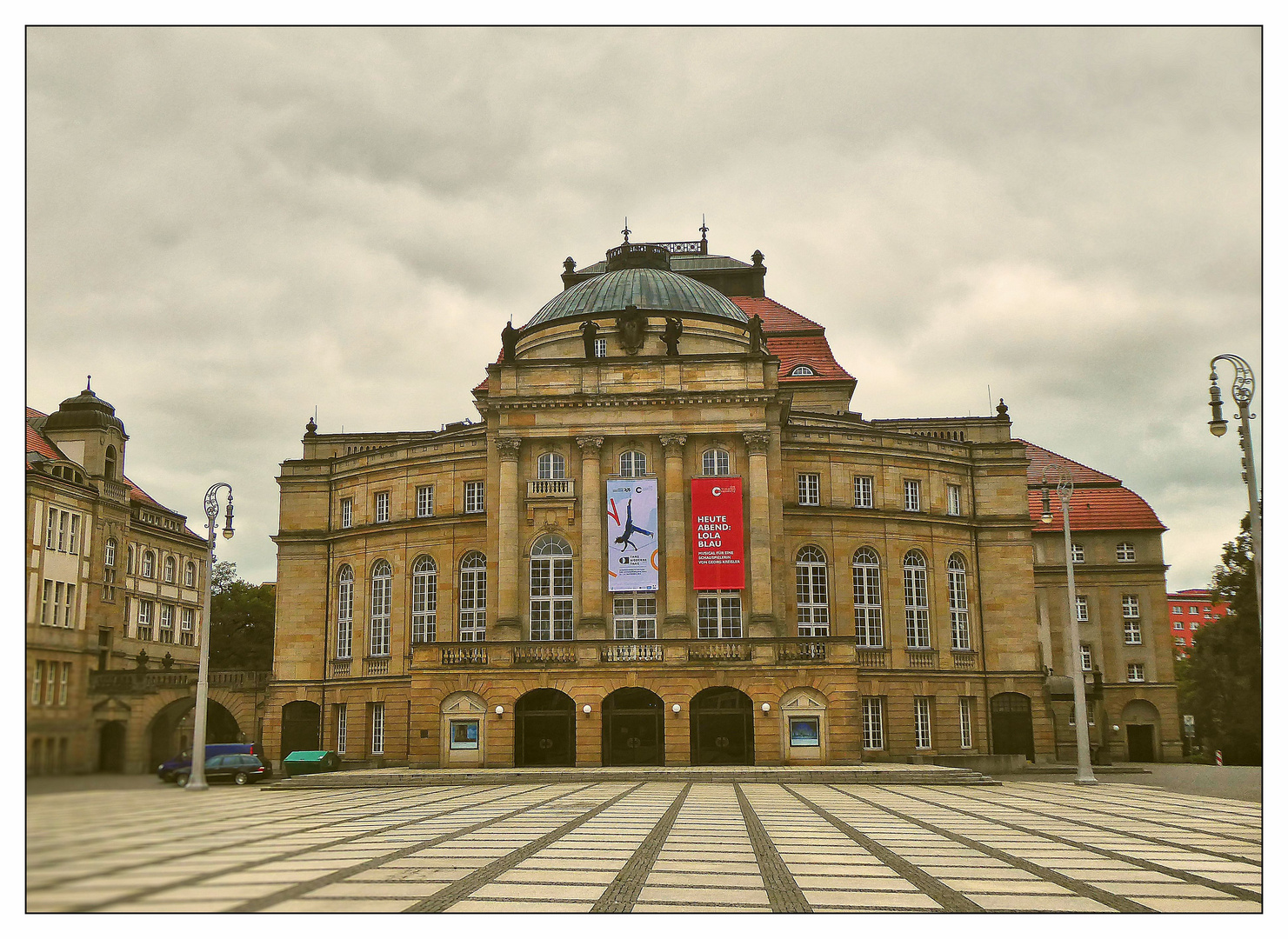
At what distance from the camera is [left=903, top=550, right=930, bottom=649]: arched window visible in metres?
59.9

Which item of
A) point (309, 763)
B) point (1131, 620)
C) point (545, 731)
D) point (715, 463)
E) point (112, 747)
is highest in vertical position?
point (715, 463)

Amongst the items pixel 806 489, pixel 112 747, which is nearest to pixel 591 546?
pixel 806 489

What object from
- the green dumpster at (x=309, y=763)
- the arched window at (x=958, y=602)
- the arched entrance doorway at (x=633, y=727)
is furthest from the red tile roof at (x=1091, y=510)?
the green dumpster at (x=309, y=763)

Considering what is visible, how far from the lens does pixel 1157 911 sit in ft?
35.3

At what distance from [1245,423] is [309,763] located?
126 feet

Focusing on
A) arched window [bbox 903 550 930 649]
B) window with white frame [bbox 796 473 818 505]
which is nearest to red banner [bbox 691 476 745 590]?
window with white frame [bbox 796 473 818 505]

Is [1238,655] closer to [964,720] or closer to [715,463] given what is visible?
[715,463]

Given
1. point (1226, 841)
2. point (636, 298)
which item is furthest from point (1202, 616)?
point (636, 298)

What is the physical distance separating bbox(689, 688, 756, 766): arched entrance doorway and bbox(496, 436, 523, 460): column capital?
1439cm

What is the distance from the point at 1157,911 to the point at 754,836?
390 inches

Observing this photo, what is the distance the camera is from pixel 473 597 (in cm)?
5816

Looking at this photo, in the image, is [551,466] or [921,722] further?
[921,722]

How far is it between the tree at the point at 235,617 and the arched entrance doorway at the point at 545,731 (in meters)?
32.1

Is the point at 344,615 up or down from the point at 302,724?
up
